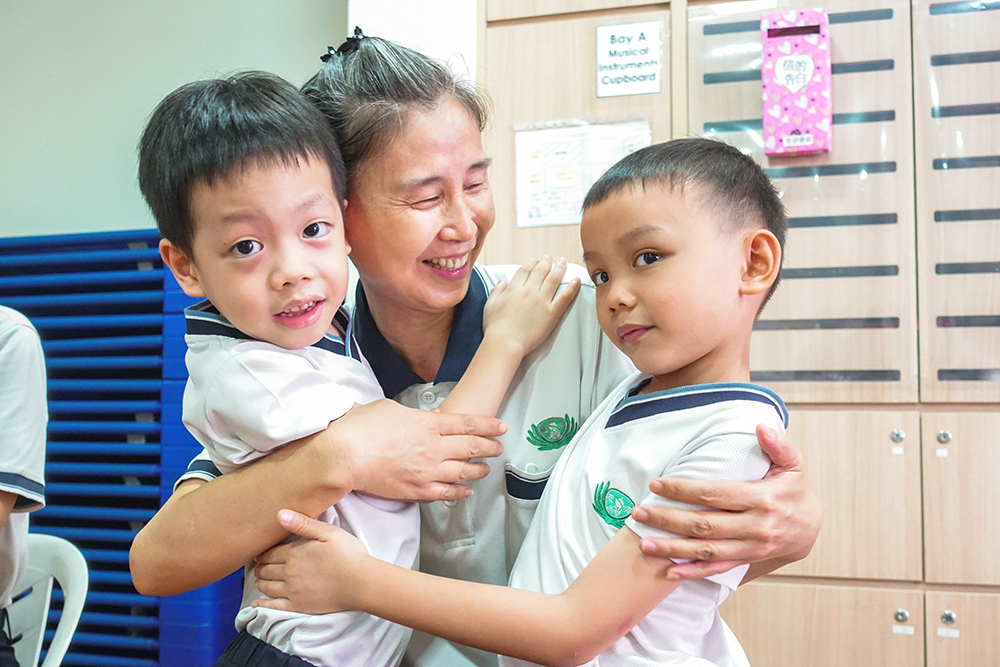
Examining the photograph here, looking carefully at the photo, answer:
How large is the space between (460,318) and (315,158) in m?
0.33

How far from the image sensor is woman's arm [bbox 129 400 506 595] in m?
0.94

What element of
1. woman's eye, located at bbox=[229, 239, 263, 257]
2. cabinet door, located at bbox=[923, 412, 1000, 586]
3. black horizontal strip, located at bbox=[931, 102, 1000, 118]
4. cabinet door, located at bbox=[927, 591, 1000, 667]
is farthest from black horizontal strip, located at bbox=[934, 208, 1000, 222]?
woman's eye, located at bbox=[229, 239, 263, 257]

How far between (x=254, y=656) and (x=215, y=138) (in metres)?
0.62

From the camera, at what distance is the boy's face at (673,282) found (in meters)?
0.94

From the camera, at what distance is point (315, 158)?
39.6 inches

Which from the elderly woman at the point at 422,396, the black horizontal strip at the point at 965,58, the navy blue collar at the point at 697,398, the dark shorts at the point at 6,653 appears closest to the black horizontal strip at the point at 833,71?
the black horizontal strip at the point at 965,58

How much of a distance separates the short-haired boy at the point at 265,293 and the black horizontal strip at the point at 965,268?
175 cm

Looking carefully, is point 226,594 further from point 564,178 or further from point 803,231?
point 803,231

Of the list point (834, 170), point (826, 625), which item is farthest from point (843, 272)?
point (826, 625)

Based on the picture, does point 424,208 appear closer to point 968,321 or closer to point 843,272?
point 843,272

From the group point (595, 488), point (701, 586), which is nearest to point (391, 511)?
point (595, 488)

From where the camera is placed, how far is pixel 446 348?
3.95ft

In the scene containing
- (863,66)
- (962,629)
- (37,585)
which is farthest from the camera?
(863,66)

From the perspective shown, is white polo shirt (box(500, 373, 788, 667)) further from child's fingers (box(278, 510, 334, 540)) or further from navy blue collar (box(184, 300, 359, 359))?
navy blue collar (box(184, 300, 359, 359))
